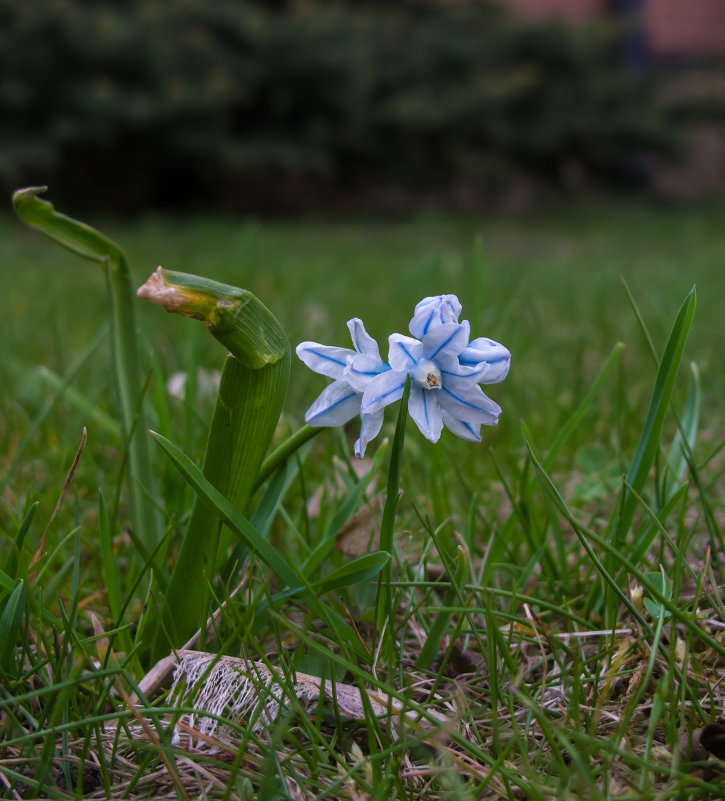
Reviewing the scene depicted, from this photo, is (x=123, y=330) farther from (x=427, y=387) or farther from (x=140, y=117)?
(x=140, y=117)

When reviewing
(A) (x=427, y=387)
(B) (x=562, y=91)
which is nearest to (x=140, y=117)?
(B) (x=562, y=91)

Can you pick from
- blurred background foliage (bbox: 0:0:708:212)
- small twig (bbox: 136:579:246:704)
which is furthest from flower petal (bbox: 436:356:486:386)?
blurred background foliage (bbox: 0:0:708:212)

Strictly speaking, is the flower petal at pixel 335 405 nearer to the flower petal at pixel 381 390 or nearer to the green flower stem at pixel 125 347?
the flower petal at pixel 381 390

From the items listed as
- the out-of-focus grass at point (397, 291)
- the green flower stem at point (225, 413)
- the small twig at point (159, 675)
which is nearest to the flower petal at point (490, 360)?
the green flower stem at point (225, 413)

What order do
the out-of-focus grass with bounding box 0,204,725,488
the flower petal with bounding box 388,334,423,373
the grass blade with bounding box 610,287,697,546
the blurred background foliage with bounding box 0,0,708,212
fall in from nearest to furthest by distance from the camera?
1. the flower petal with bounding box 388,334,423,373
2. the grass blade with bounding box 610,287,697,546
3. the out-of-focus grass with bounding box 0,204,725,488
4. the blurred background foliage with bounding box 0,0,708,212

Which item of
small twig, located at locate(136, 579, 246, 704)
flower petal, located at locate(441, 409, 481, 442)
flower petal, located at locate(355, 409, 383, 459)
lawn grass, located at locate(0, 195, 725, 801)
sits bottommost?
small twig, located at locate(136, 579, 246, 704)

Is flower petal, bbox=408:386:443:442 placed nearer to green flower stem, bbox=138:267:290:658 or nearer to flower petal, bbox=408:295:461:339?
flower petal, bbox=408:295:461:339

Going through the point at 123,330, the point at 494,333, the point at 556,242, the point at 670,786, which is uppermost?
the point at 556,242
